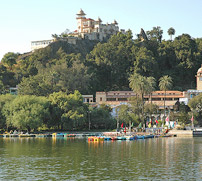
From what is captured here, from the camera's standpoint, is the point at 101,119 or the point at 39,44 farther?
the point at 39,44

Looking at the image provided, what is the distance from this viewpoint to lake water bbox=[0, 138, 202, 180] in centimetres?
5012

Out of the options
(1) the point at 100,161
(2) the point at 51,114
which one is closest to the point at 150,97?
(2) the point at 51,114

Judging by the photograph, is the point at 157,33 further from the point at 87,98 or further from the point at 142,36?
the point at 87,98

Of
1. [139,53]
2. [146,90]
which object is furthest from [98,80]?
[146,90]

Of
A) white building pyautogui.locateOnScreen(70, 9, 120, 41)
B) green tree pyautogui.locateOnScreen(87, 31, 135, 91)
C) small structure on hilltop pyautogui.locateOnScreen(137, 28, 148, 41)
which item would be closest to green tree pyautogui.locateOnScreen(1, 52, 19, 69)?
green tree pyautogui.locateOnScreen(87, 31, 135, 91)

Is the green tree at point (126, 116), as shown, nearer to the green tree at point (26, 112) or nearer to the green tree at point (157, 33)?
the green tree at point (26, 112)

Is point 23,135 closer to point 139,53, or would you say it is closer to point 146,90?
point 146,90

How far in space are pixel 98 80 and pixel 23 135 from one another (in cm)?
6053

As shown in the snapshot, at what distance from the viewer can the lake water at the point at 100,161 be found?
5012 centimetres

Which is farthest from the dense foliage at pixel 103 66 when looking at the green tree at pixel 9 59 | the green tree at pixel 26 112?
the green tree at pixel 26 112

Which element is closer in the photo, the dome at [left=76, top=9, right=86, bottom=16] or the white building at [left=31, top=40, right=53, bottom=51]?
the white building at [left=31, top=40, right=53, bottom=51]

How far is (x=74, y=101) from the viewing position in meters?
114

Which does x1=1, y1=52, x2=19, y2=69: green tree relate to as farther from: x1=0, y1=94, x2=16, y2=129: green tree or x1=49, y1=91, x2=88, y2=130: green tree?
x1=49, y1=91, x2=88, y2=130: green tree

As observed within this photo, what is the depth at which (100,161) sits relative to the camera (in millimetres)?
60969
